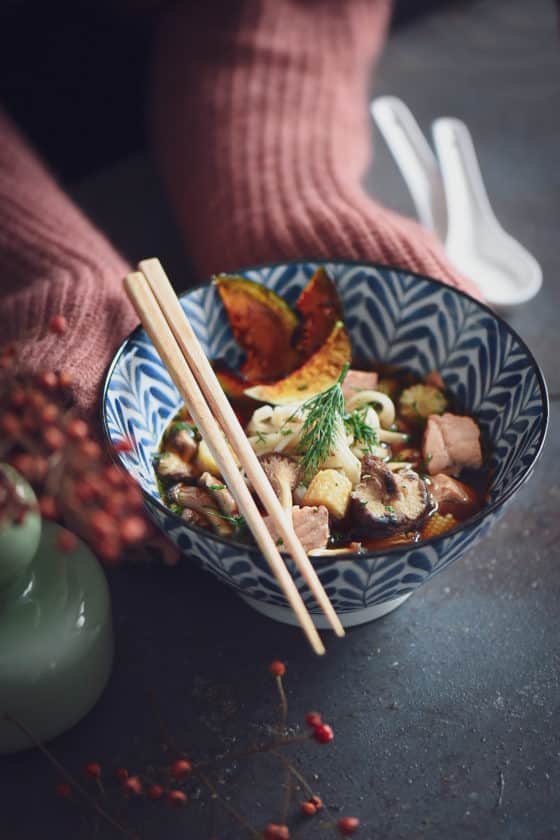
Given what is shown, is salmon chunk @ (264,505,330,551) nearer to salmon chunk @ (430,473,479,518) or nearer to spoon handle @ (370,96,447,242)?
salmon chunk @ (430,473,479,518)

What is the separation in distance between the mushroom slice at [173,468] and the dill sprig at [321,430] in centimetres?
14

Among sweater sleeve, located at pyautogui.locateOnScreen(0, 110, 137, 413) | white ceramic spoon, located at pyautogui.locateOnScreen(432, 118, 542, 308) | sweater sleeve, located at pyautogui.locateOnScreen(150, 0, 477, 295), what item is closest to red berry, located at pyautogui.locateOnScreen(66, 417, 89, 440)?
sweater sleeve, located at pyautogui.locateOnScreen(0, 110, 137, 413)

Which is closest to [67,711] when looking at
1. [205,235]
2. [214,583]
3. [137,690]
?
[137,690]

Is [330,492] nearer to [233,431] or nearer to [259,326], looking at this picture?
[233,431]

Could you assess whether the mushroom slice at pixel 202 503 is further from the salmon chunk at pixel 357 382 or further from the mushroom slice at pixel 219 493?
the salmon chunk at pixel 357 382

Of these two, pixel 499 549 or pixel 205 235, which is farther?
pixel 205 235

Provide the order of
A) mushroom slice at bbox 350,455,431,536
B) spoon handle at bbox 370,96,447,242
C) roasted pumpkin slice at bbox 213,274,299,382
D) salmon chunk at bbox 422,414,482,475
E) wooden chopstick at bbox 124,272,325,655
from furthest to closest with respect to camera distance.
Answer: spoon handle at bbox 370,96,447,242 < roasted pumpkin slice at bbox 213,274,299,382 < salmon chunk at bbox 422,414,482,475 < mushroom slice at bbox 350,455,431,536 < wooden chopstick at bbox 124,272,325,655

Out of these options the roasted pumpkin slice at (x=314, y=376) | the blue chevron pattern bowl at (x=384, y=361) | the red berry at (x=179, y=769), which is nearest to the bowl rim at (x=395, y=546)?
the blue chevron pattern bowl at (x=384, y=361)

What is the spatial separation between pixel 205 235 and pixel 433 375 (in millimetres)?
500

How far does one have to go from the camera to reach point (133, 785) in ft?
2.74

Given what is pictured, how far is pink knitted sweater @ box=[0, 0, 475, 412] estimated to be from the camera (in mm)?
1172

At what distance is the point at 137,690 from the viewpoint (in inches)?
38.6

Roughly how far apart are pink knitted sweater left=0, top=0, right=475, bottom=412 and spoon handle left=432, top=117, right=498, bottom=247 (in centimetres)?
15

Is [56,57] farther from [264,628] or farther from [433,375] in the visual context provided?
[264,628]
